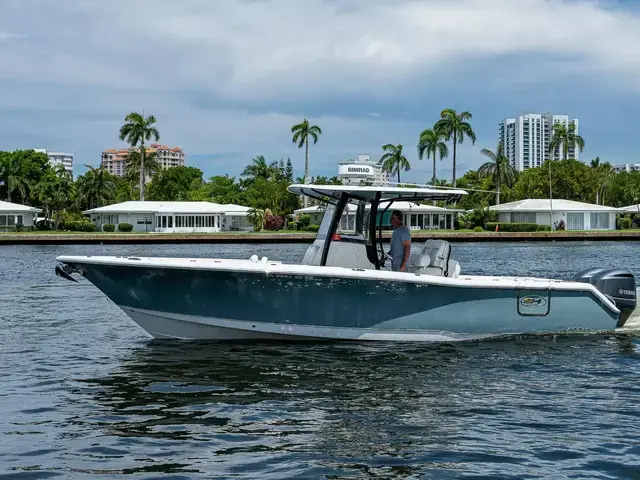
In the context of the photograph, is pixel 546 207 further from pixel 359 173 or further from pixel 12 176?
pixel 359 173

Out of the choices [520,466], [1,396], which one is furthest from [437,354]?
[1,396]

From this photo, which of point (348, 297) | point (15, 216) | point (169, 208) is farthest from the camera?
point (15, 216)

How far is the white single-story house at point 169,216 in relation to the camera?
82.6 m

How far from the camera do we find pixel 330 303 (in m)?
12.8

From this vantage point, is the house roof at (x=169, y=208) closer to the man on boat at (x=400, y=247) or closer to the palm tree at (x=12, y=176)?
the palm tree at (x=12, y=176)

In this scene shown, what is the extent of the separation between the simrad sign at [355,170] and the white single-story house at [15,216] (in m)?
74.1

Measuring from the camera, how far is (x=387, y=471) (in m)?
7.72

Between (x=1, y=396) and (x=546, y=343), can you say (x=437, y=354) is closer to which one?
(x=546, y=343)

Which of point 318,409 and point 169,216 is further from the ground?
point 169,216

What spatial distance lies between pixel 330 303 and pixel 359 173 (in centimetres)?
239

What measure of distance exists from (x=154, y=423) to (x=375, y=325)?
15.2 ft


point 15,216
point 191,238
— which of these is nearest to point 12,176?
point 15,216

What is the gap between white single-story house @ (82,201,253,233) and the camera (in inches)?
3250

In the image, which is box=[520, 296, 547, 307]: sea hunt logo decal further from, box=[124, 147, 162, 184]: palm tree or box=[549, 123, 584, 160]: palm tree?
box=[549, 123, 584, 160]: palm tree
